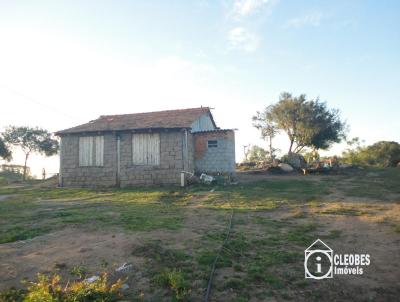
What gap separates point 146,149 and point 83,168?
4.43 m

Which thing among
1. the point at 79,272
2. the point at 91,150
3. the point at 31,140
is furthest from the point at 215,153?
the point at 31,140

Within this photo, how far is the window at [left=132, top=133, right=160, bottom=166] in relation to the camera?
1788 centimetres

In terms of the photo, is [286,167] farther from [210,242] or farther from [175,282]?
[175,282]

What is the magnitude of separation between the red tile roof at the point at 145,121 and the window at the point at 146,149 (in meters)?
0.66

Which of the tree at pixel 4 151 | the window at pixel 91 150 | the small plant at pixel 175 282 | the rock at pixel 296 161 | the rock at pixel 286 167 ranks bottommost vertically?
the small plant at pixel 175 282

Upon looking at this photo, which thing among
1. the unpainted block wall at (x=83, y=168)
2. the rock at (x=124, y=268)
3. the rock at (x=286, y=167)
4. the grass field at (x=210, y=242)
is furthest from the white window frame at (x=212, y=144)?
the rock at (x=124, y=268)

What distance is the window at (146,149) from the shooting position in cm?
1788

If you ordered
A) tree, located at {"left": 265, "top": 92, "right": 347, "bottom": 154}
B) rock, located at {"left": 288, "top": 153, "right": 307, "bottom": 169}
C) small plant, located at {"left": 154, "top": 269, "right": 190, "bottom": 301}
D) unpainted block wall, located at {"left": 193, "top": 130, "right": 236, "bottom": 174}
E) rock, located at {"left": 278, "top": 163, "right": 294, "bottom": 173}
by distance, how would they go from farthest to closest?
1. tree, located at {"left": 265, "top": 92, "right": 347, "bottom": 154}
2. rock, located at {"left": 288, "top": 153, "right": 307, "bottom": 169}
3. rock, located at {"left": 278, "top": 163, "right": 294, "bottom": 173}
4. unpainted block wall, located at {"left": 193, "top": 130, "right": 236, "bottom": 174}
5. small plant, located at {"left": 154, "top": 269, "right": 190, "bottom": 301}

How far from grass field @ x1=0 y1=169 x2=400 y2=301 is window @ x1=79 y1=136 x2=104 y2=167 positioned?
587cm

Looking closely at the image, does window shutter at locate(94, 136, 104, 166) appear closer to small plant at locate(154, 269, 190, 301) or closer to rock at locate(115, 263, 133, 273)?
rock at locate(115, 263, 133, 273)

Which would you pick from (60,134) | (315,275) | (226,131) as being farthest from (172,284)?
(60,134)

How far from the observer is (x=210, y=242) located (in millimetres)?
6848

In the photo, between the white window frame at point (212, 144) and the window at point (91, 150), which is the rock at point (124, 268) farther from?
the white window frame at point (212, 144)

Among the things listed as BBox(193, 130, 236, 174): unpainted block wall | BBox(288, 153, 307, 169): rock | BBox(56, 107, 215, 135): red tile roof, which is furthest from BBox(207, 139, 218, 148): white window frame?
A: BBox(288, 153, 307, 169): rock
